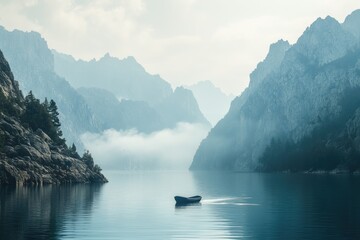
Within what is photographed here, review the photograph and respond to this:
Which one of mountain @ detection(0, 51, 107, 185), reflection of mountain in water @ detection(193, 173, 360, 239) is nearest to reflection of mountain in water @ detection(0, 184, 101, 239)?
reflection of mountain in water @ detection(193, 173, 360, 239)

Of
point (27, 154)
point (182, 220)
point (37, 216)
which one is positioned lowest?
point (182, 220)

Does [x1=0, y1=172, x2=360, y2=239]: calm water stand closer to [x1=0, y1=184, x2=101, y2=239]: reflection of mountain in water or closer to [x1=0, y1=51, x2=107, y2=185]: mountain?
[x1=0, y1=184, x2=101, y2=239]: reflection of mountain in water

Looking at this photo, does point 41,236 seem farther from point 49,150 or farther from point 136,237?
point 49,150

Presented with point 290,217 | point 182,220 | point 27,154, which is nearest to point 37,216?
point 182,220

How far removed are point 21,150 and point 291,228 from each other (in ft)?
397

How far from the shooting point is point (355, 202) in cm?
10381

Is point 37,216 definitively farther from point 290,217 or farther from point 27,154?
point 27,154

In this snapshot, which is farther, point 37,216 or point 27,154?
point 27,154

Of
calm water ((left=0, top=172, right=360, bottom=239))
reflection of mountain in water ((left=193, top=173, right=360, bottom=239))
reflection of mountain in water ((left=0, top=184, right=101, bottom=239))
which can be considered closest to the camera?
reflection of mountain in water ((left=0, top=184, right=101, bottom=239))

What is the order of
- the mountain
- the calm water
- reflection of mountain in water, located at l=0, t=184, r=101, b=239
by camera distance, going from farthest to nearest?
the mountain < the calm water < reflection of mountain in water, located at l=0, t=184, r=101, b=239

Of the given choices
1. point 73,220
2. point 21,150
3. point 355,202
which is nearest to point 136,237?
point 73,220

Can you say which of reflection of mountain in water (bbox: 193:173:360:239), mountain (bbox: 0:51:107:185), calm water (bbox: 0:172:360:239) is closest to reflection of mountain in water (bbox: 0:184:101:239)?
calm water (bbox: 0:172:360:239)

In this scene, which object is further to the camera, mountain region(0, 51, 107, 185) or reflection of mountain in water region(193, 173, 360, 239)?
mountain region(0, 51, 107, 185)

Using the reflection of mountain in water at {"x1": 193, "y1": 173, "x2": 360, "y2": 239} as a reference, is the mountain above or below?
above
